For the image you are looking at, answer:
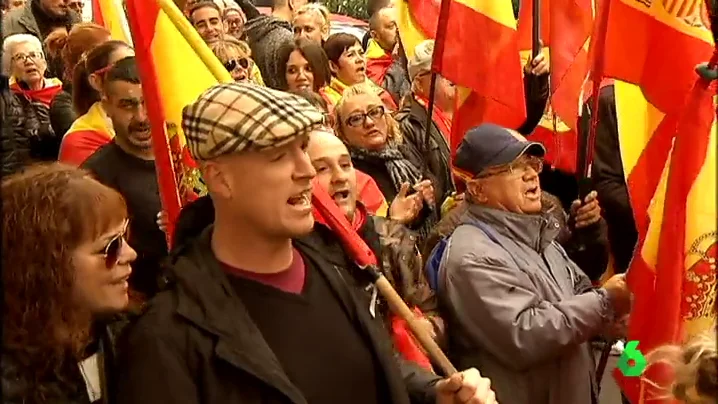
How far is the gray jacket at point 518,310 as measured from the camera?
9.55 feet

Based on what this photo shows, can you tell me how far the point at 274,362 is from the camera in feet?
6.06

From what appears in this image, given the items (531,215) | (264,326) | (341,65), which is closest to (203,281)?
(264,326)

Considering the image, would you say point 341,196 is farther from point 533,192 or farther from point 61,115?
point 61,115

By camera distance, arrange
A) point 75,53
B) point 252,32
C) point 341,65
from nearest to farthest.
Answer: point 75,53 < point 341,65 < point 252,32

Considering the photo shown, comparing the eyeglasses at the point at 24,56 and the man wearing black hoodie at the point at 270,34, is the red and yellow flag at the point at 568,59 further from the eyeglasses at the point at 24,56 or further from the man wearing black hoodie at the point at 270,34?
the eyeglasses at the point at 24,56

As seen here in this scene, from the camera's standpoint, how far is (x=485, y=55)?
4.09 m

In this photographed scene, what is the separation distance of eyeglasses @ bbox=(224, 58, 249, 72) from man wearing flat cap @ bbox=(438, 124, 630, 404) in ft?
4.42

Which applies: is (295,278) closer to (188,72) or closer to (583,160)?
(188,72)

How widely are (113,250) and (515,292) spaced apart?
1.35 m

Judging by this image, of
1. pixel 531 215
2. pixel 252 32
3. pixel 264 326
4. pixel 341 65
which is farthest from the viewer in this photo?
pixel 252 32

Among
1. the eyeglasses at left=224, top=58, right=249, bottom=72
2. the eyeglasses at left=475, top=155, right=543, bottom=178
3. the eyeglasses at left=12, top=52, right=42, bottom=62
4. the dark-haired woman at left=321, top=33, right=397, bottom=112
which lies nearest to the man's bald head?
the eyeglasses at left=475, top=155, right=543, bottom=178

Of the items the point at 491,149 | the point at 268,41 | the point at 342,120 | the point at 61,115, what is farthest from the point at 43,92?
the point at 491,149

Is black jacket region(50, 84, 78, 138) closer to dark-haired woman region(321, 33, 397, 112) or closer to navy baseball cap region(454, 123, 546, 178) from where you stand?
dark-haired woman region(321, 33, 397, 112)

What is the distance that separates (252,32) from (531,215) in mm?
3509
